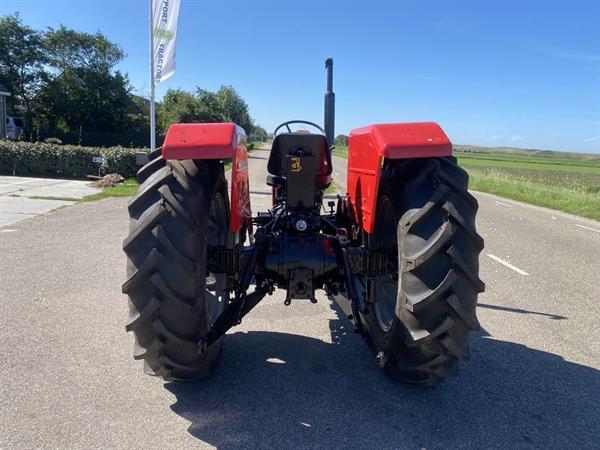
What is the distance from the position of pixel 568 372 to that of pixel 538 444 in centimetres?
119

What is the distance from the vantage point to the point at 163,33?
1394 centimetres

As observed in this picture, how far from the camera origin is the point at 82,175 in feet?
60.2

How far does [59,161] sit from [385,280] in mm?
17744

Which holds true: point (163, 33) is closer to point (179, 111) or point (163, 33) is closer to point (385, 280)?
point (385, 280)

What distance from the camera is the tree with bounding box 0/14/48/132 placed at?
4035 centimetres

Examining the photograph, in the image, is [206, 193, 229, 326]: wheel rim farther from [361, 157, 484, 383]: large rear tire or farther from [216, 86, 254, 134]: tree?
[216, 86, 254, 134]: tree

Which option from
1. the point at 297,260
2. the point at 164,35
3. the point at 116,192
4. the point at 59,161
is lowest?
the point at 116,192

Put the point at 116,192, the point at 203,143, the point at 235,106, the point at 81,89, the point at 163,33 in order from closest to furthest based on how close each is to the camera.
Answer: the point at 203,143 → the point at 163,33 → the point at 116,192 → the point at 81,89 → the point at 235,106

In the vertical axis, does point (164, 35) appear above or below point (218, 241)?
above

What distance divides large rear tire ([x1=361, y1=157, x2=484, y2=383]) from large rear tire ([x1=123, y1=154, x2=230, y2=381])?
1119 mm

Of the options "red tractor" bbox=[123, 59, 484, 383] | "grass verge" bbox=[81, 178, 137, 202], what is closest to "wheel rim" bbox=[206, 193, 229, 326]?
"red tractor" bbox=[123, 59, 484, 383]

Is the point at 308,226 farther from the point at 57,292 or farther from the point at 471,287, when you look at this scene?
the point at 57,292

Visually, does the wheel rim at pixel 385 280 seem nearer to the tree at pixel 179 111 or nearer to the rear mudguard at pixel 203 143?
the rear mudguard at pixel 203 143

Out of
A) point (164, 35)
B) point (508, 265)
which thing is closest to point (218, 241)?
point (508, 265)
